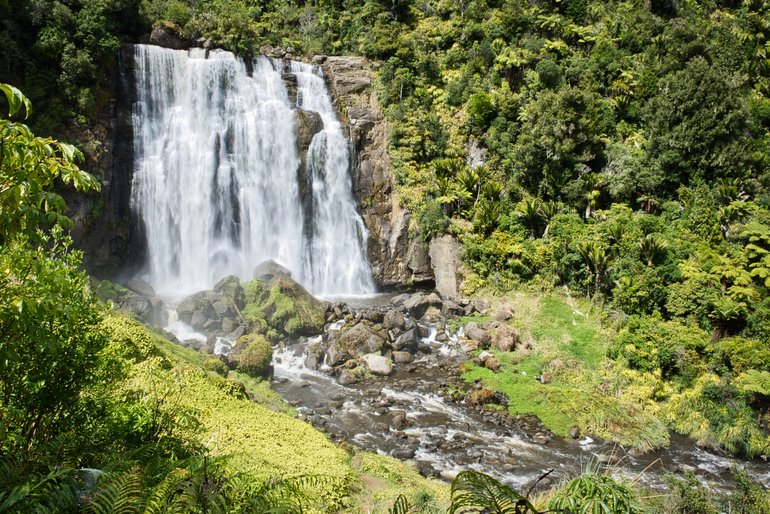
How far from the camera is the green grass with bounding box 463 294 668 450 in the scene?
44.4ft

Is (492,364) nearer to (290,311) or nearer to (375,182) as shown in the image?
(290,311)

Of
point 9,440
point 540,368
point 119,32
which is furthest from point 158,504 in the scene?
point 119,32

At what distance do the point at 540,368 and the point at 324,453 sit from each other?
11.1 metres

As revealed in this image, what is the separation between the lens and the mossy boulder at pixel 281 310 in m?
18.6

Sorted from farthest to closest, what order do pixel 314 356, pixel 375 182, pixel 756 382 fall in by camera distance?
pixel 375 182 < pixel 314 356 < pixel 756 382

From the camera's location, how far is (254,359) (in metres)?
15.0

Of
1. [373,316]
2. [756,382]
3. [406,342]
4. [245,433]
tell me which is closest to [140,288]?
[373,316]

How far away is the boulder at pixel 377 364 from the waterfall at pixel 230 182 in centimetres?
855

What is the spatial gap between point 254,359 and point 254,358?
0.03 meters

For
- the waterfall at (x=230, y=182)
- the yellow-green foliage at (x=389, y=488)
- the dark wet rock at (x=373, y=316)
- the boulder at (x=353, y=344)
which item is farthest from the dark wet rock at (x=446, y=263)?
the yellow-green foliage at (x=389, y=488)

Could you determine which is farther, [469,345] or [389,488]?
[469,345]

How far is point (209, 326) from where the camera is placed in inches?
719

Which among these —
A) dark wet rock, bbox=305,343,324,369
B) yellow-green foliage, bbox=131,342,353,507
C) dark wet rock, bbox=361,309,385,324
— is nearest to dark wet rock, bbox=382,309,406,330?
dark wet rock, bbox=361,309,385,324

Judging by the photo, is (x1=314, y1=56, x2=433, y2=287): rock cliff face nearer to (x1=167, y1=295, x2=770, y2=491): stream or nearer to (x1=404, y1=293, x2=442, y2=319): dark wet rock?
(x1=404, y1=293, x2=442, y2=319): dark wet rock
